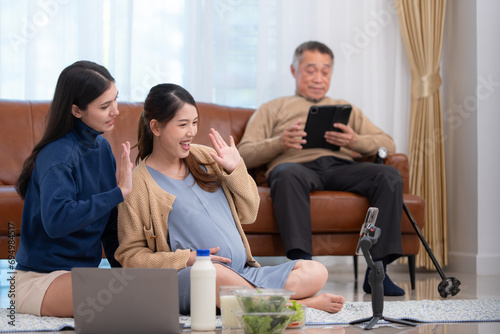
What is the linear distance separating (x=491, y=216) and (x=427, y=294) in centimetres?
114

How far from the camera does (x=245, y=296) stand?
4.37 feet

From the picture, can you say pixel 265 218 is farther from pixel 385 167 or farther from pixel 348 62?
pixel 348 62

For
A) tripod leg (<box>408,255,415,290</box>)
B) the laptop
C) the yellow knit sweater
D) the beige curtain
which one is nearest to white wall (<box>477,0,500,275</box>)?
the beige curtain

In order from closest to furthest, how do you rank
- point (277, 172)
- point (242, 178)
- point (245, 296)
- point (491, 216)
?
point (245, 296) < point (242, 178) < point (277, 172) < point (491, 216)

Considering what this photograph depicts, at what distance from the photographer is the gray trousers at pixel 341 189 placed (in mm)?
2512

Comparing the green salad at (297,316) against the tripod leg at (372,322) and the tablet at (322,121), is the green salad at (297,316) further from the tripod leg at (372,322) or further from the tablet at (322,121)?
the tablet at (322,121)

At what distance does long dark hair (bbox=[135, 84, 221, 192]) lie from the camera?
1880 millimetres

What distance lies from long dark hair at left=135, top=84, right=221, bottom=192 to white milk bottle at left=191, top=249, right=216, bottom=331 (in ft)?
1.55

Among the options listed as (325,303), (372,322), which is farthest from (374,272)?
(325,303)

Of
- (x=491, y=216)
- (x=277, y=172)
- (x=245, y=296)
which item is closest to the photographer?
(x=245, y=296)

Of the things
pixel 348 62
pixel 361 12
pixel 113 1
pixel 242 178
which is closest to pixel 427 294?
pixel 242 178

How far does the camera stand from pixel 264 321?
1.33m

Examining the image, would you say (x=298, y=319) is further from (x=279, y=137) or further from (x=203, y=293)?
(x=279, y=137)

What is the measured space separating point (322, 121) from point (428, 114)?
1.06 meters
